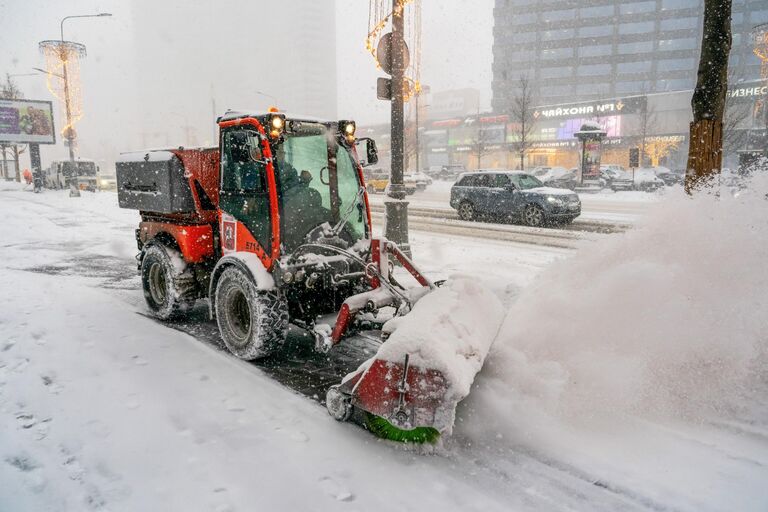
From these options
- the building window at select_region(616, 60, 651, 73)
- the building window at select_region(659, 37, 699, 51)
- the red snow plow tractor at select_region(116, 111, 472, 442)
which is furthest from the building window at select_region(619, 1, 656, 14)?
the red snow plow tractor at select_region(116, 111, 472, 442)

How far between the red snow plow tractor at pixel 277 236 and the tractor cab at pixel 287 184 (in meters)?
0.01

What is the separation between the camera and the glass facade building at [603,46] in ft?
240

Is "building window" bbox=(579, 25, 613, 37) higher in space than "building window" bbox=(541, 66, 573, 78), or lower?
higher

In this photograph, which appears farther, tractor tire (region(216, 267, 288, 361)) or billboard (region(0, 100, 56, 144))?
billboard (region(0, 100, 56, 144))

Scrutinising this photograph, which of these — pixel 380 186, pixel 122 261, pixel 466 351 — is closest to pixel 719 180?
pixel 466 351

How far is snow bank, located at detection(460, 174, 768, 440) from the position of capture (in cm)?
392

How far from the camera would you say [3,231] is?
15148 mm

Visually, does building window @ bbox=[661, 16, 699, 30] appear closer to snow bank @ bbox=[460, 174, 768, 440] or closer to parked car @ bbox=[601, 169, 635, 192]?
parked car @ bbox=[601, 169, 635, 192]

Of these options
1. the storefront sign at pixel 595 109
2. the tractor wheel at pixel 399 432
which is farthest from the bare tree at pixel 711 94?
the storefront sign at pixel 595 109

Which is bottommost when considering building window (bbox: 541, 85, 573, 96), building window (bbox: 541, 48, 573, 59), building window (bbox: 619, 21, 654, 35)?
building window (bbox: 541, 85, 573, 96)

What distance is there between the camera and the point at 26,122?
40719 millimetres

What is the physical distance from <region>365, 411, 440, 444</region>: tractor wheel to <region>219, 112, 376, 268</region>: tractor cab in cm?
195

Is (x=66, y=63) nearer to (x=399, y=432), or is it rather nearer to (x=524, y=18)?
(x=399, y=432)

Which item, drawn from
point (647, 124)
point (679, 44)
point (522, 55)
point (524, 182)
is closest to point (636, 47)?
point (679, 44)
